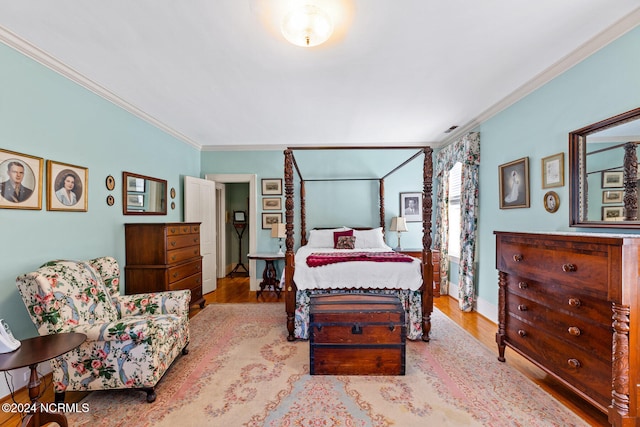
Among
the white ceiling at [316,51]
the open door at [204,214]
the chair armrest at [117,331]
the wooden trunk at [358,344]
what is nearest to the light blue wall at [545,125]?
the white ceiling at [316,51]

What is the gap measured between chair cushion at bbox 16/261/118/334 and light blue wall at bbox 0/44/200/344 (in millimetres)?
328

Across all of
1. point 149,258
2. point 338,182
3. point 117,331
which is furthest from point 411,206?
point 117,331

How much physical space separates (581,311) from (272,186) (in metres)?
4.54

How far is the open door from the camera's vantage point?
4.66m

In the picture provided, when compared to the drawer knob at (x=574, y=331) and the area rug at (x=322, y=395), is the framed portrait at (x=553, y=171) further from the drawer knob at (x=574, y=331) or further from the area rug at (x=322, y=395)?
the area rug at (x=322, y=395)

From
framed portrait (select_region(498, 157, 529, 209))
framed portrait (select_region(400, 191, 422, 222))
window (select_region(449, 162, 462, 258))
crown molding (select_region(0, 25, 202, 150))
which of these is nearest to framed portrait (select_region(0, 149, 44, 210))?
crown molding (select_region(0, 25, 202, 150))

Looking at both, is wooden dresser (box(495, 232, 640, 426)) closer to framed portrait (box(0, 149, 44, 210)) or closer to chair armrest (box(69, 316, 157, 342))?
chair armrest (box(69, 316, 157, 342))

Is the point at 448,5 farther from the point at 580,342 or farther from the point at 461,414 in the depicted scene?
the point at 461,414

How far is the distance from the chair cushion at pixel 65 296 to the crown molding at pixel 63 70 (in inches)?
68.7

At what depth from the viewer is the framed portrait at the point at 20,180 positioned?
208cm

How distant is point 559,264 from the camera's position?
1.88 metres

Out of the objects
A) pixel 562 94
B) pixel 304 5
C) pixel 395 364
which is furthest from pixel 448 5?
pixel 395 364

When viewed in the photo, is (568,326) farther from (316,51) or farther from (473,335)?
(316,51)

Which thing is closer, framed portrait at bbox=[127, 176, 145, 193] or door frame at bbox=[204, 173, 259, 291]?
framed portrait at bbox=[127, 176, 145, 193]
